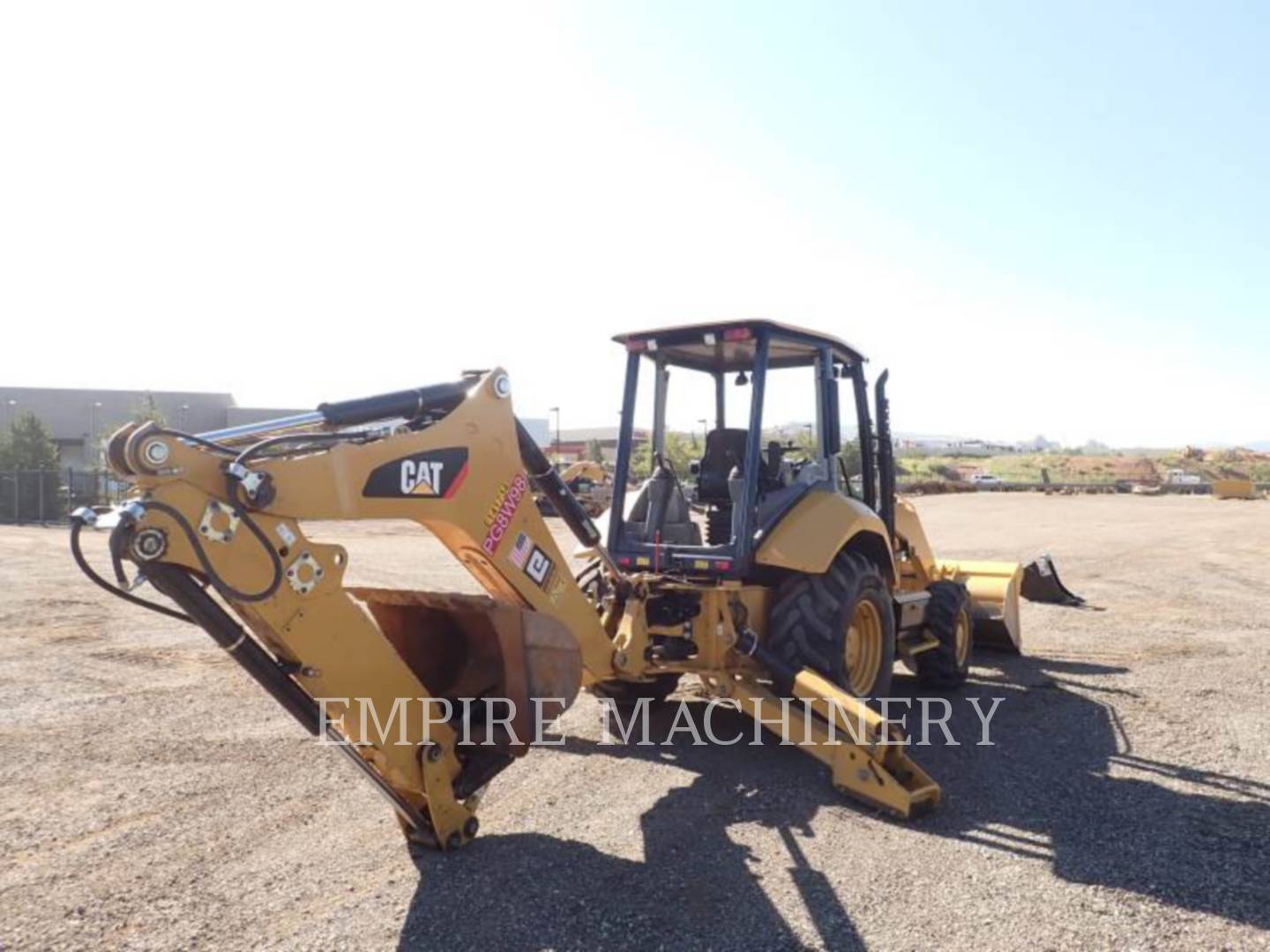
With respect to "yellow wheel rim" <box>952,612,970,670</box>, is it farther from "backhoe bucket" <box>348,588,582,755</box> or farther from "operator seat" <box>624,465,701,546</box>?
"backhoe bucket" <box>348,588,582,755</box>

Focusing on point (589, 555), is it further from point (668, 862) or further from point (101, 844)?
point (101, 844)

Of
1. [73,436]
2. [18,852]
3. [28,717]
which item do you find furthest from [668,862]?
[73,436]

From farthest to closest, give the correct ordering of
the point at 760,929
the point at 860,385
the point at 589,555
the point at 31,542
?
the point at 31,542
the point at 860,385
the point at 589,555
the point at 760,929

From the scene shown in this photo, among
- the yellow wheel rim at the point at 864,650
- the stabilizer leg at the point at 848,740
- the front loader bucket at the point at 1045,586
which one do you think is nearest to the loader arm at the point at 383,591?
the stabilizer leg at the point at 848,740

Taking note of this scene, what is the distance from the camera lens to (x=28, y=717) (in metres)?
7.06

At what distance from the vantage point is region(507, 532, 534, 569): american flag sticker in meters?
4.70

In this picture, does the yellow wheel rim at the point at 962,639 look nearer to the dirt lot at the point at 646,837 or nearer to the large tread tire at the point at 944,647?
the large tread tire at the point at 944,647

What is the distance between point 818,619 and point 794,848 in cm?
172

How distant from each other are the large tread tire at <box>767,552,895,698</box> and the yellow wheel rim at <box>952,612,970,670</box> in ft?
6.19

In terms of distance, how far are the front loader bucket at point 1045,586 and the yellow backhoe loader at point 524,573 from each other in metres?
5.44

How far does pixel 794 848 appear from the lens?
4688 mm

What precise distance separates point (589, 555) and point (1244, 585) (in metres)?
12.8

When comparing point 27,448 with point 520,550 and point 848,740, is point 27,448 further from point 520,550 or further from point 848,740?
point 848,740

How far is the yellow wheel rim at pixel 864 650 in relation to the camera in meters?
6.85
